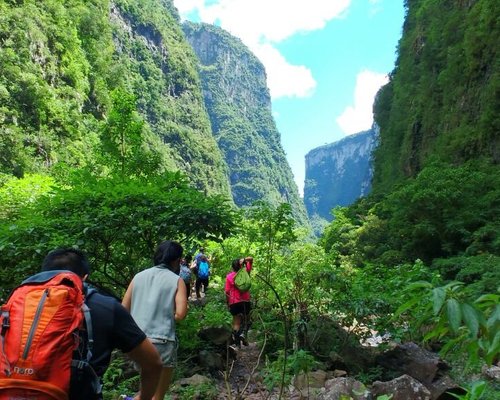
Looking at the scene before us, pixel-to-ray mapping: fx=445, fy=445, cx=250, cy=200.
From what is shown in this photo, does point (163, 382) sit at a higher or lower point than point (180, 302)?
lower

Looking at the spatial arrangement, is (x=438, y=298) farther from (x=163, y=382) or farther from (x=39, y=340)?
(x=163, y=382)

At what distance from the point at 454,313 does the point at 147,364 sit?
1.20 m

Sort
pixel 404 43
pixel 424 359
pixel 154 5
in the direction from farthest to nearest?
pixel 154 5
pixel 404 43
pixel 424 359

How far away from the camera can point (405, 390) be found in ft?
13.4

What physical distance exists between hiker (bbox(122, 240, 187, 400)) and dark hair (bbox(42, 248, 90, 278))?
1.36m

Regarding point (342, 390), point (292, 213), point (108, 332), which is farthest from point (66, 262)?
point (292, 213)

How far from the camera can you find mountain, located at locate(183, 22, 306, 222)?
143 m

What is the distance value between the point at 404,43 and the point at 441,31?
9.75m

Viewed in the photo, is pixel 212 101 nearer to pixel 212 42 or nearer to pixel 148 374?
pixel 212 42

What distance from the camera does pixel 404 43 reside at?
3547 centimetres

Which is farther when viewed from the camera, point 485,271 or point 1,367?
point 485,271

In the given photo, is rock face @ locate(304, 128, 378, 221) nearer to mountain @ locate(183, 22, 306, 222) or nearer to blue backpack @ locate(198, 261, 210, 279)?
mountain @ locate(183, 22, 306, 222)

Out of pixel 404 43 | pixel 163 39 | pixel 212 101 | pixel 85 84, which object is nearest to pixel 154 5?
pixel 163 39

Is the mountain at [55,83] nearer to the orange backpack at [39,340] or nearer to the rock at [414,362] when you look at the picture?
the rock at [414,362]
